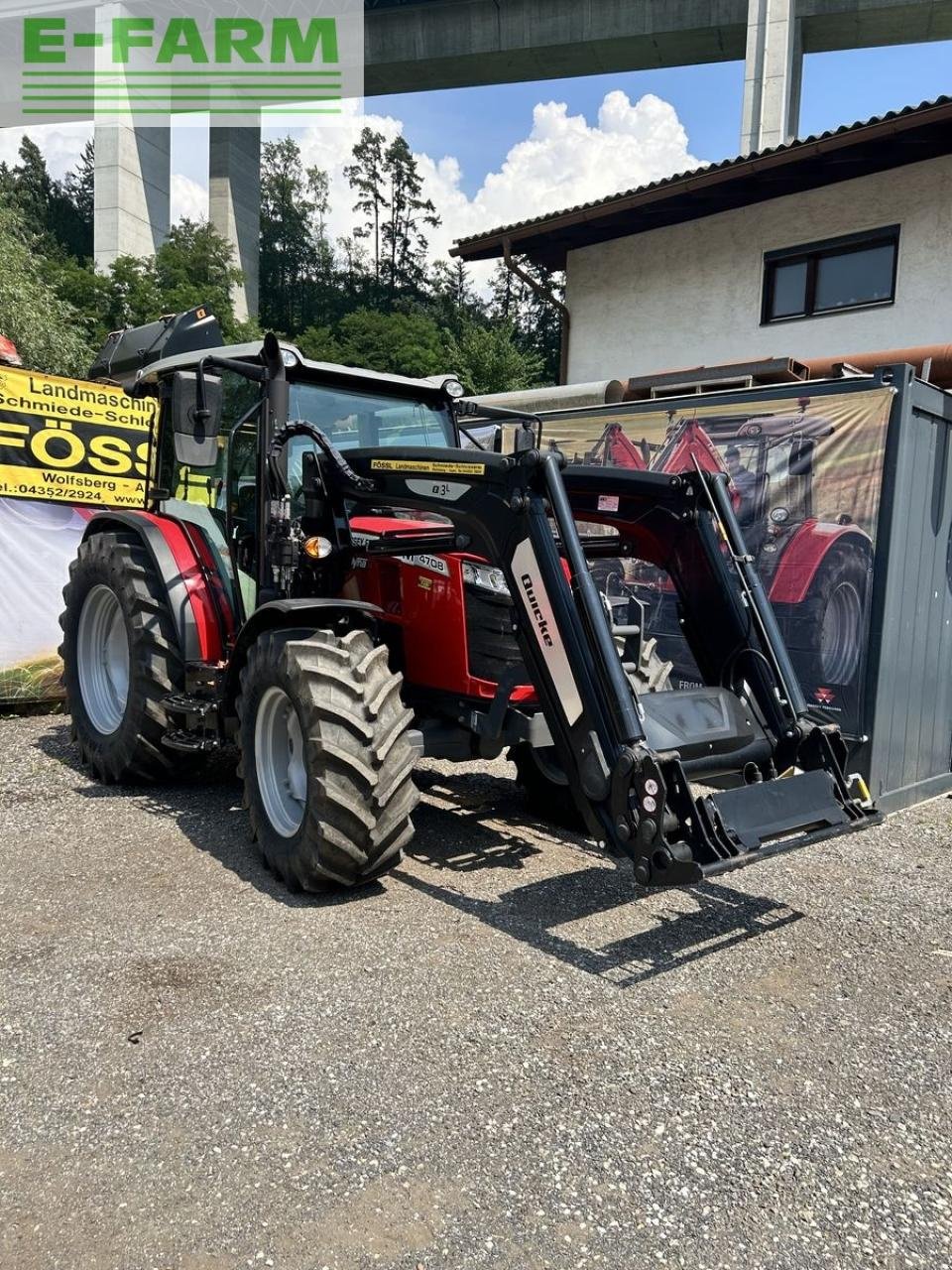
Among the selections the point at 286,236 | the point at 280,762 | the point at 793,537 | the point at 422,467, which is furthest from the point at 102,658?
the point at 286,236

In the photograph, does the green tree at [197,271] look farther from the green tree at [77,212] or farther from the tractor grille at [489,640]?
the tractor grille at [489,640]

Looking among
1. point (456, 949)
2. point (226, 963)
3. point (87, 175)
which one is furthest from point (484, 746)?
point (87, 175)

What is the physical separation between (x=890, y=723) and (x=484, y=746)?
304 centimetres

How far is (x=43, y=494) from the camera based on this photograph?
26.0ft

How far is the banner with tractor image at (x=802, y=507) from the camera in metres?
6.16

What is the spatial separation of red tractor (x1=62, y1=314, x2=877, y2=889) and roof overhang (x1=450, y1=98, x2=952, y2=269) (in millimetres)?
6925

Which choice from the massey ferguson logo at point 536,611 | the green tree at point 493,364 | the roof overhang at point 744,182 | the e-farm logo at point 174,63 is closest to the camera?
the massey ferguson logo at point 536,611

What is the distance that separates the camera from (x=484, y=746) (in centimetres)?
427

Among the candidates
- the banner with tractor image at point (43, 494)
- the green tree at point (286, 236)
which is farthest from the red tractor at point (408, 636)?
the green tree at point (286, 236)

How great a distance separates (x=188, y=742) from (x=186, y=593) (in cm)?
83

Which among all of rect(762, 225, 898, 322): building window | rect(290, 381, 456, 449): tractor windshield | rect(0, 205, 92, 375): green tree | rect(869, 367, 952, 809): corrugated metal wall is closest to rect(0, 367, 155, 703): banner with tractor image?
rect(290, 381, 456, 449): tractor windshield

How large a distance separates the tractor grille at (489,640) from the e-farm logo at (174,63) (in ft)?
72.7

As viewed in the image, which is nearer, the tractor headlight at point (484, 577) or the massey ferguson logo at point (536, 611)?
the massey ferguson logo at point (536, 611)

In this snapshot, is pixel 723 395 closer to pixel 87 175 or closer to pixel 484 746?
pixel 484 746
